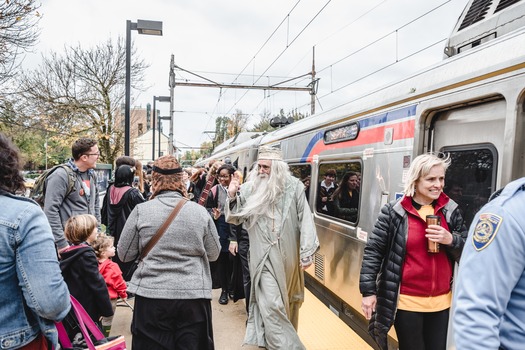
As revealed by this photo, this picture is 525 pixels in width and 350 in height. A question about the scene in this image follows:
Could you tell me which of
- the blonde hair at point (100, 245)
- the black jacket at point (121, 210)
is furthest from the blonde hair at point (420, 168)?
the black jacket at point (121, 210)

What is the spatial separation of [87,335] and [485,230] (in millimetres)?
2027

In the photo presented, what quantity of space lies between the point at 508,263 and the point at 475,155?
196cm

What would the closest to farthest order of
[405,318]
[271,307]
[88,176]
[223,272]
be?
[405,318] → [271,307] → [88,176] → [223,272]

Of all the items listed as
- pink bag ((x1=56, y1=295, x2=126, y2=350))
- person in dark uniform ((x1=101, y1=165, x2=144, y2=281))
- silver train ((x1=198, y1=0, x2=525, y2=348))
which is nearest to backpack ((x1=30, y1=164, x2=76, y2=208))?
person in dark uniform ((x1=101, y1=165, x2=144, y2=281))

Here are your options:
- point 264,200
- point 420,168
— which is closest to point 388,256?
point 420,168

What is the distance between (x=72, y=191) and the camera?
408 centimetres

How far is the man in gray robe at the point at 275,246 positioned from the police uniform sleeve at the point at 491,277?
7.55 feet

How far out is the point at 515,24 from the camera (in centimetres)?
319

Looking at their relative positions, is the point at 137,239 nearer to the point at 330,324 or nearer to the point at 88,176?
the point at 88,176

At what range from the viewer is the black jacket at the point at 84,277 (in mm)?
3061

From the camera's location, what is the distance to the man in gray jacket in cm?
384

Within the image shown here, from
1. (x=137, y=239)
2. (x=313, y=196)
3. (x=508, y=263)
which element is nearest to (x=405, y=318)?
(x=508, y=263)

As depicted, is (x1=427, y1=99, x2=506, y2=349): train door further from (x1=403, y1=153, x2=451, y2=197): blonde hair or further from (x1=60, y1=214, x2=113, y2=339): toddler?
(x1=60, y1=214, x2=113, y2=339): toddler

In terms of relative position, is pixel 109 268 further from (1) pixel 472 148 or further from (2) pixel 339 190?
(1) pixel 472 148
